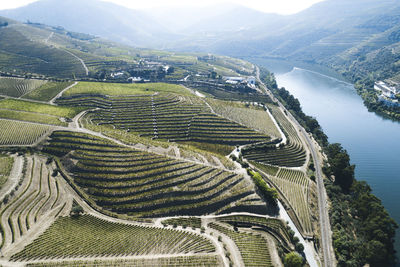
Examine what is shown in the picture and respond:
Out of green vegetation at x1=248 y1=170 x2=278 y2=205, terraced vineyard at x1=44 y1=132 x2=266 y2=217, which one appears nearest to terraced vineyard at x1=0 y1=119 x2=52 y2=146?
terraced vineyard at x1=44 y1=132 x2=266 y2=217

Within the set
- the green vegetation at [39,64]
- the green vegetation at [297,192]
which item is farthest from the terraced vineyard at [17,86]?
the green vegetation at [297,192]

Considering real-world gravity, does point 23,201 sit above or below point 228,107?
below

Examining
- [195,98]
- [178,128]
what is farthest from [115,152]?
[195,98]

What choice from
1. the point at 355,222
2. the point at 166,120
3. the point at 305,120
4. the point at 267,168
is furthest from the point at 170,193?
the point at 305,120

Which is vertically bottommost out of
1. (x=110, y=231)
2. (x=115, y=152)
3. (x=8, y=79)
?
(x=110, y=231)

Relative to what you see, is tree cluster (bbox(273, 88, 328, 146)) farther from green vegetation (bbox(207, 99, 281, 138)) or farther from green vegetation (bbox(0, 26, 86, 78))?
green vegetation (bbox(0, 26, 86, 78))

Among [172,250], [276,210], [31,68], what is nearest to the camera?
[172,250]

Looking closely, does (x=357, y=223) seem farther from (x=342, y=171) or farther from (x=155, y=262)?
(x=155, y=262)

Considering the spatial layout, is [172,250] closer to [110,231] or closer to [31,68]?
[110,231]
